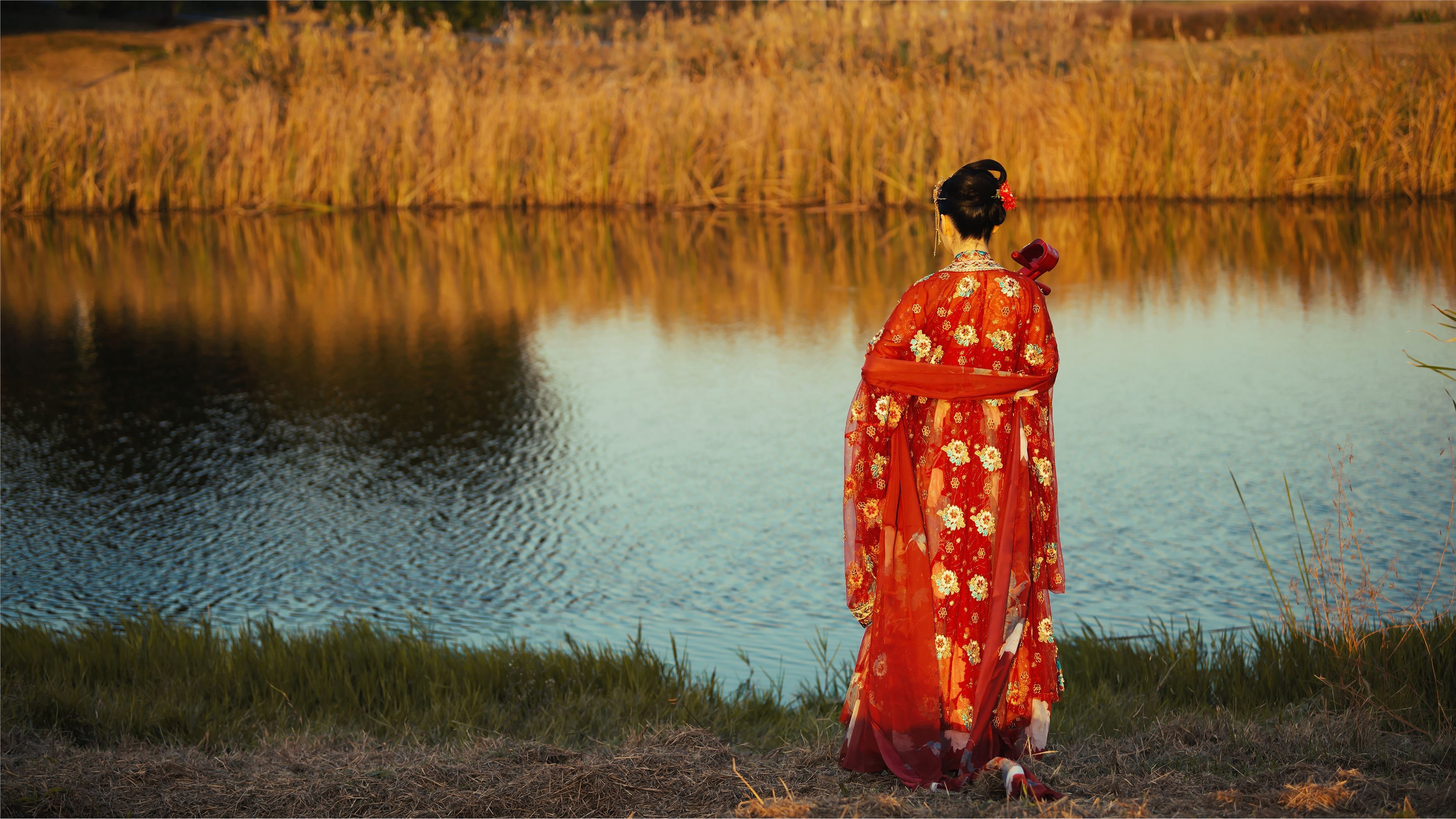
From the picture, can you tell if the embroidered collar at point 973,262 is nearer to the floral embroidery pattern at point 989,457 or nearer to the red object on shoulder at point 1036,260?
the red object on shoulder at point 1036,260

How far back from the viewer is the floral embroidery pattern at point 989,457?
365cm

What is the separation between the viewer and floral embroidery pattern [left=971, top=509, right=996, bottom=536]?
3.65 m

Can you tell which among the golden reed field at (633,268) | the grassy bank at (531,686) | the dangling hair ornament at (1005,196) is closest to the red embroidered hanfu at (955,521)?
the dangling hair ornament at (1005,196)

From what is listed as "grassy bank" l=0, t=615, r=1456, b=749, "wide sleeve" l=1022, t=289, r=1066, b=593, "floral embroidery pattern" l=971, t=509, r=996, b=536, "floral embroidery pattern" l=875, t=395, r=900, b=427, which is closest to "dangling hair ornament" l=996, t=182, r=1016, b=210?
"wide sleeve" l=1022, t=289, r=1066, b=593

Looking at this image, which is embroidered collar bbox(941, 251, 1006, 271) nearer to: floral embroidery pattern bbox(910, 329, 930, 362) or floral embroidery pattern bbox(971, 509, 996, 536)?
floral embroidery pattern bbox(910, 329, 930, 362)

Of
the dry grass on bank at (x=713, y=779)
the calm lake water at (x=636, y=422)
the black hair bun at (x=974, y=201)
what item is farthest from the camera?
the calm lake water at (x=636, y=422)

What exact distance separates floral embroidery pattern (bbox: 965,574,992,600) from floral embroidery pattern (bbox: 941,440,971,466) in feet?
0.97

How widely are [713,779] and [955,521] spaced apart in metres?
0.93

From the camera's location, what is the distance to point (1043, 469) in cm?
371

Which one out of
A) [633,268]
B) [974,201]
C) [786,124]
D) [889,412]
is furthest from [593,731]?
[786,124]

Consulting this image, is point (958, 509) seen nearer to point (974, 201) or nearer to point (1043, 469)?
point (1043, 469)

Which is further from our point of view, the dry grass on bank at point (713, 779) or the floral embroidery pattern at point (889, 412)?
the floral embroidery pattern at point (889, 412)

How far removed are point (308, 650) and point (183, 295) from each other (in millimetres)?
9563

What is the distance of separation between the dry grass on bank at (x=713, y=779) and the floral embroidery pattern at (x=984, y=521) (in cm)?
63
